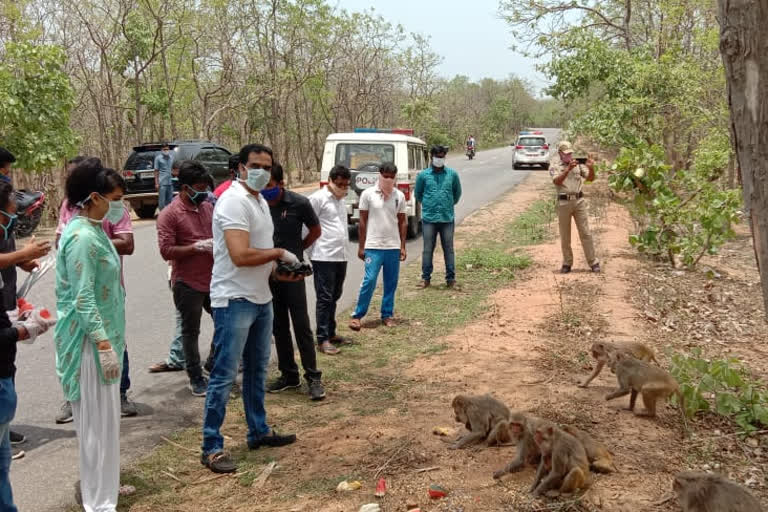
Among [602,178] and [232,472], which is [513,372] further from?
[602,178]

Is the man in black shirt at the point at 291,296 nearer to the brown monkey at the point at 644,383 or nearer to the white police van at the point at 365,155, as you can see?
the brown monkey at the point at 644,383

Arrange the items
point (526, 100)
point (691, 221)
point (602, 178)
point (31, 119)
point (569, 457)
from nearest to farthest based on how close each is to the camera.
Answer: point (569, 457), point (691, 221), point (31, 119), point (602, 178), point (526, 100)

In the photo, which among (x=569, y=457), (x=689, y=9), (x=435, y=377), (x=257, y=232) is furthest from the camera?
(x=689, y=9)

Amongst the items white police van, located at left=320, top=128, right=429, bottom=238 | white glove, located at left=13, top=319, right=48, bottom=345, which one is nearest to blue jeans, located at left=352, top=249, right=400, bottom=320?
white glove, located at left=13, top=319, right=48, bottom=345

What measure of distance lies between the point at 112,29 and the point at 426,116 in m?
26.2

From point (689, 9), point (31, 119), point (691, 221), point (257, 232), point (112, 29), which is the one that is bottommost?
point (691, 221)

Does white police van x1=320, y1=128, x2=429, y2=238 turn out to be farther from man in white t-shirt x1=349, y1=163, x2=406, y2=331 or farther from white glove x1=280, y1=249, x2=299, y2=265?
white glove x1=280, y1=249, x2=299, y2=265

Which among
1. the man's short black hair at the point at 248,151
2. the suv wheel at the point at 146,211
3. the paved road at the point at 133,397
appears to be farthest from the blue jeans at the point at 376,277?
the suv wheel at the point at 146,211

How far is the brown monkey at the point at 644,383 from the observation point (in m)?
4.91

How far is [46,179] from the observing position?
1914 centimetres

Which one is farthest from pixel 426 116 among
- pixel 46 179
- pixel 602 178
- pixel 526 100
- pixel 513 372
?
pixel 526 100

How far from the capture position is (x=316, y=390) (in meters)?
5.60

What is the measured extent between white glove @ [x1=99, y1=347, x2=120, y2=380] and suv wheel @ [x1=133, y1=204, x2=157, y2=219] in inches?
591

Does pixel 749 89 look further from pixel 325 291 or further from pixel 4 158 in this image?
Result: pixel 4 158
